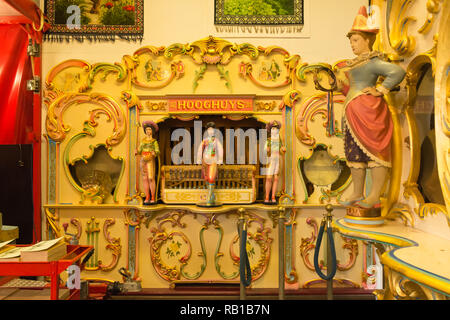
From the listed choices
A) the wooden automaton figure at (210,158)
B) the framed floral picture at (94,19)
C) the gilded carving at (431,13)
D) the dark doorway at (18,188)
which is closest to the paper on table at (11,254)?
the dark doorway at (18,188)

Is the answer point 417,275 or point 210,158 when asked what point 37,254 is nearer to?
point 210,158

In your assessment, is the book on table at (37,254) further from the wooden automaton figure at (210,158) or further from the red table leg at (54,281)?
the wooden automaton figure at (210,158)

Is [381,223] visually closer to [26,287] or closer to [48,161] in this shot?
[26,287]

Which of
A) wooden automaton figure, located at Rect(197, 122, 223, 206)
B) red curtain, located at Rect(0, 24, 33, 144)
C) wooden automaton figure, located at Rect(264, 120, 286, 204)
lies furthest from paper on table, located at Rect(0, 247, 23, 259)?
wooden automaton figure, located at Rect(264, 120, 286, 204)

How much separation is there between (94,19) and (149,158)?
182 centimetres

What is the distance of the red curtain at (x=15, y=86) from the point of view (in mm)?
3377

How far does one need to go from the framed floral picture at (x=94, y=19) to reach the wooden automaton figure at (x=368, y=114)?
262 cm

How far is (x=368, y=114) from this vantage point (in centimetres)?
180

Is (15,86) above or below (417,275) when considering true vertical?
above

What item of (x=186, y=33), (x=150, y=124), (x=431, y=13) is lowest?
(x=150, y=124)

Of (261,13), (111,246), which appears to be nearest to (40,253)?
(111,246)

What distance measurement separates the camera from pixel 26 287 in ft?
7.67
